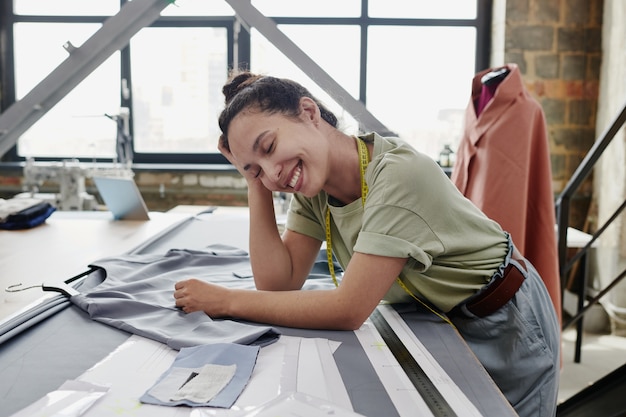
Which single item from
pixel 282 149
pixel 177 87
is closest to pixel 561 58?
pixel 177 87

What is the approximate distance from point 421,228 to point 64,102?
4334mm

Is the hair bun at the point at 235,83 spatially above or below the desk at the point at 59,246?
above

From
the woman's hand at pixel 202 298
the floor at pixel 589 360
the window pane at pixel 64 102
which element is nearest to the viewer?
the woman's hand at pixel 202 298

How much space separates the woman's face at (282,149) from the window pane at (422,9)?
366 cm

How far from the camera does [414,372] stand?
2.85ft

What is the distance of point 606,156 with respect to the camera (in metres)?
3.98

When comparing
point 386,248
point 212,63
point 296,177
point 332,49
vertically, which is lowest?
point 386,248

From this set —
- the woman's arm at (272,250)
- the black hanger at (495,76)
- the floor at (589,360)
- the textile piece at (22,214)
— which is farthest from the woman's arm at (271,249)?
the floor at (589,360)

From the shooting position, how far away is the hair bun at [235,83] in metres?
1.30

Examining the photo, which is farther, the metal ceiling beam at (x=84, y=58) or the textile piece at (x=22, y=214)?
the textile piece at (x=22, y=214)

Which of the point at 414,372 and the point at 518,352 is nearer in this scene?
the point at 414,372

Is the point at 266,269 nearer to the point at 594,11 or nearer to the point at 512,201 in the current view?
the point at 512,201

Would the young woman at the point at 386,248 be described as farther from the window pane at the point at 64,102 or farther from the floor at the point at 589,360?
the window pane at the point at 64,102

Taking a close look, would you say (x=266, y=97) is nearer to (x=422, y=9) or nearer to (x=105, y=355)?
(x=105, y=355)
